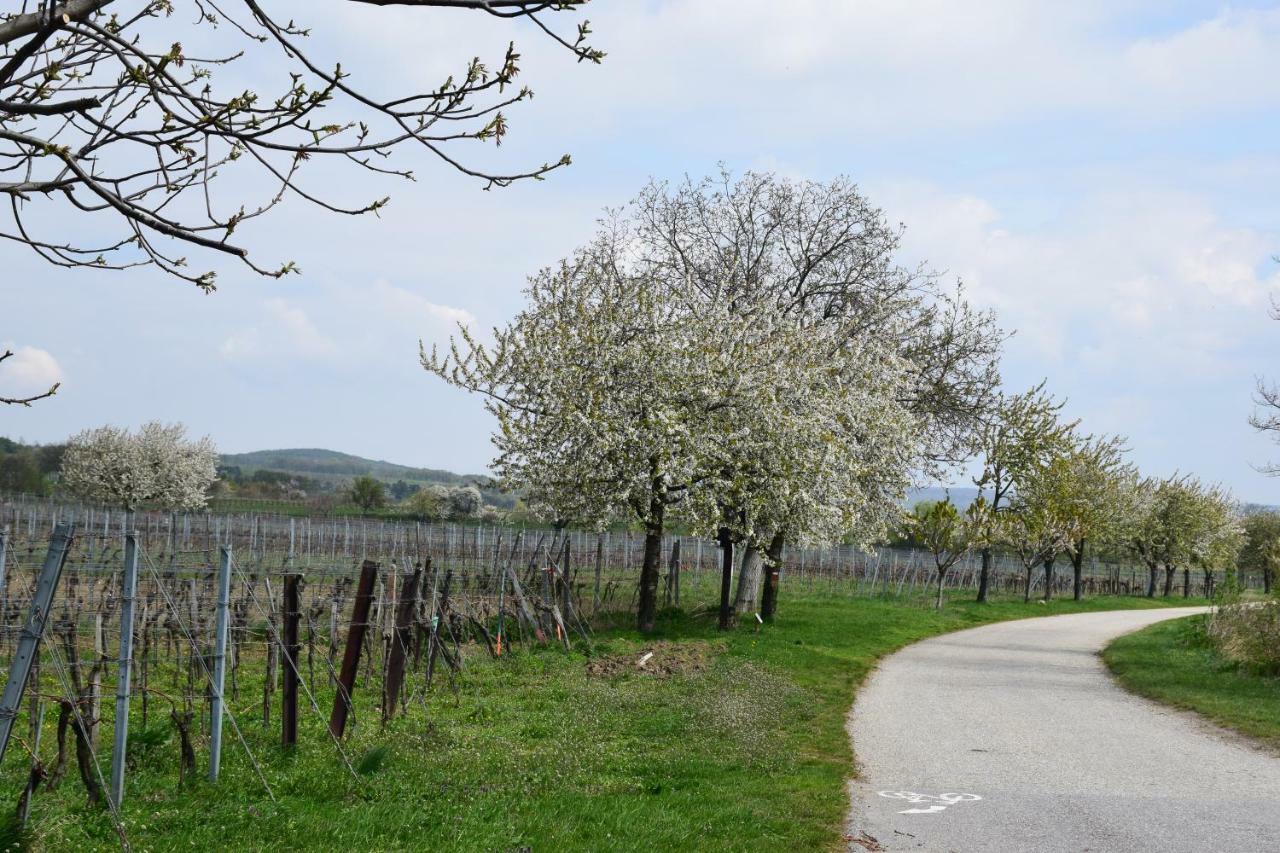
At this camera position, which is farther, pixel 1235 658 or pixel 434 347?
pixel 434 347

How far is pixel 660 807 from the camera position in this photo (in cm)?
926

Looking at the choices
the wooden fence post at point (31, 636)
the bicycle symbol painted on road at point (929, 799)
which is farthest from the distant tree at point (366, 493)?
the wooden fence post at point (31, 636)

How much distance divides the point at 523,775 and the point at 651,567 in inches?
556

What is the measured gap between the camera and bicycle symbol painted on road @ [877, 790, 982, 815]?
388 inches

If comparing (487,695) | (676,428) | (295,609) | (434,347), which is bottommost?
(487,695)

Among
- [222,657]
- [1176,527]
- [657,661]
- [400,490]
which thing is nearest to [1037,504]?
[1176,527]

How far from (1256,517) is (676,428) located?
7906 centimetres

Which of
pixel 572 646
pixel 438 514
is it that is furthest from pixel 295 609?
pixel 438 514

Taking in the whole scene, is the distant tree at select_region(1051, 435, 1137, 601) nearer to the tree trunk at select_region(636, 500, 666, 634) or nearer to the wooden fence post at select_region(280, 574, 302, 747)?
the tree trunk at select_region(636, 500, 666, 634)

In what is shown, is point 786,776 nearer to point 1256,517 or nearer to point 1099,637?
point 1099,637

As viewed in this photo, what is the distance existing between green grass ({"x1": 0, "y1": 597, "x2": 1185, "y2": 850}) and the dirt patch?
0.87 feet

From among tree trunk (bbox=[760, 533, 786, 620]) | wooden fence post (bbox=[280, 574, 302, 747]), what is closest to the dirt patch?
tree trunk (bbox=[760, 533, 786, 620])

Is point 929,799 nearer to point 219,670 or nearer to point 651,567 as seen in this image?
point 219,670

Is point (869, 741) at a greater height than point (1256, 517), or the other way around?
point (1256, 517)
